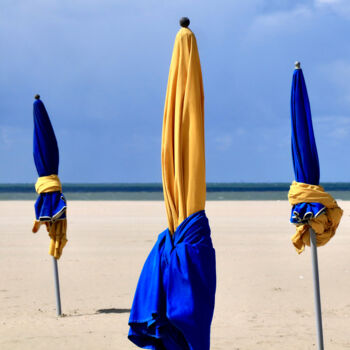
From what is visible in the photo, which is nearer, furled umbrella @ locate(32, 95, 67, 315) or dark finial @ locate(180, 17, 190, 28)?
dark finial @ locate(180, 17, 190, 28)

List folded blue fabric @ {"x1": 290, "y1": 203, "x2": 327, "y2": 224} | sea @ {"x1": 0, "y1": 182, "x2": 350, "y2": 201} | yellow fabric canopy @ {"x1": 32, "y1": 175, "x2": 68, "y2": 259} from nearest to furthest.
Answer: folded blue fabric @ {"x1": 290, "y1": 203, "x2": 327, "y2": 224} < yellow fabric canopy @ {"x1": 32, "y1": 175, "x2": 68, "y2": 259} < sea @ {"x1": 0, "y1": 182, "x2": 350, "y2": 201}

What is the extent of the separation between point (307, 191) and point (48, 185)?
318cm

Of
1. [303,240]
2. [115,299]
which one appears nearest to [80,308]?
[115,299]

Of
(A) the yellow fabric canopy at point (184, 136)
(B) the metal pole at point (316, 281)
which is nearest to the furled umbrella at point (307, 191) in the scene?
(B) the metal pole at point (316, 281)

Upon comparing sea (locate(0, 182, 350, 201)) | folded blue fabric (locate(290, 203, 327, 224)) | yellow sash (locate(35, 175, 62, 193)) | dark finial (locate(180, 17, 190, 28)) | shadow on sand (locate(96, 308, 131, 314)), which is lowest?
shadow on sand (locate(96, 308, 131, 314))

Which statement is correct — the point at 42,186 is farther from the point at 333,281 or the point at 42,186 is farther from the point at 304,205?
the point at 333,281

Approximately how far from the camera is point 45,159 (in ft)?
22.4

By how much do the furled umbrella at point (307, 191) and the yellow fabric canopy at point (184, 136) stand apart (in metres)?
1.20

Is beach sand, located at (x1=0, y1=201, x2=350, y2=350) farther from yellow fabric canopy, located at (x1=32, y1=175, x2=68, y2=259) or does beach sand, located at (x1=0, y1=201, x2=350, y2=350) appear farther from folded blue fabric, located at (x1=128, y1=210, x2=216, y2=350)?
folded blue fabric, located at (x1=128, y1=210, x2=216, y2=350)

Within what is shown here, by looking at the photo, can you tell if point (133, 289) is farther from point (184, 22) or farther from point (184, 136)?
point (184, 22)

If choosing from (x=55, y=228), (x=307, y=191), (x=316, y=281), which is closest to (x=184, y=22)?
(x=307, y=191)

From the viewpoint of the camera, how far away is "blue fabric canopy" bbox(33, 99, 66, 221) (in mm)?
6699

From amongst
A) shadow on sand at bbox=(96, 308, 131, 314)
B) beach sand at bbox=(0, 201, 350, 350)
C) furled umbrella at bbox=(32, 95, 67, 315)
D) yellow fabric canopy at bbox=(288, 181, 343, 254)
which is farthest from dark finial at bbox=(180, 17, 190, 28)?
shadow on sand at bbox=(96, 308, 131, 314)

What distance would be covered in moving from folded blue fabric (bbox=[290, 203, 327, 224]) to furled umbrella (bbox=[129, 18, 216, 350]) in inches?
47.3
